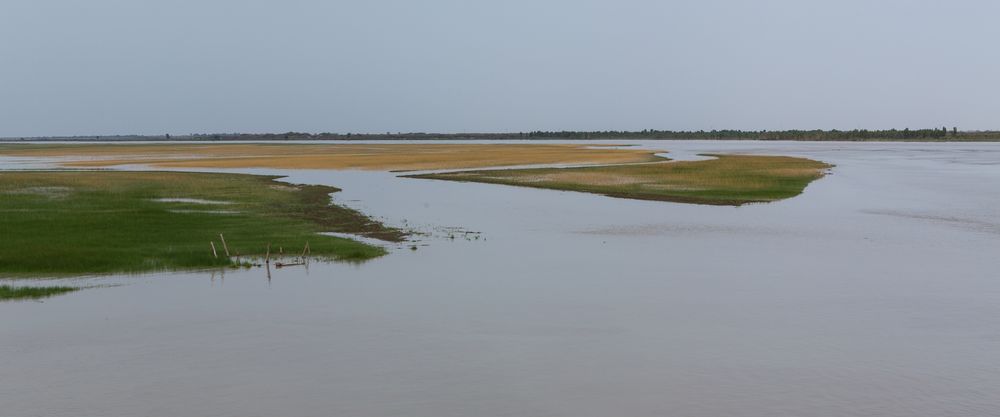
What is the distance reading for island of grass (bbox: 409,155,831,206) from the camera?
A: 4106 centimetres

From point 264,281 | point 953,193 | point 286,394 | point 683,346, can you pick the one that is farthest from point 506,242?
point 953,193

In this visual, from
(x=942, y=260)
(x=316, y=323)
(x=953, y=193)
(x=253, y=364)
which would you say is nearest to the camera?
(x=253, y=364)

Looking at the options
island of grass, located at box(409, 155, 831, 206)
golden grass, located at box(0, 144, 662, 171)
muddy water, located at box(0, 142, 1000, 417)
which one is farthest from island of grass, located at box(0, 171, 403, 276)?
golden grass, located at box(0, 144, 662, 171)

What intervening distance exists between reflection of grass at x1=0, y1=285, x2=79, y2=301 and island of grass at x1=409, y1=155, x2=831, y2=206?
26682mm

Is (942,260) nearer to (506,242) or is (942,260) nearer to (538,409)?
(506,242)

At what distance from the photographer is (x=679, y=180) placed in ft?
161

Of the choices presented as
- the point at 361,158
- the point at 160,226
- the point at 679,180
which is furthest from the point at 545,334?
the point at 361,158

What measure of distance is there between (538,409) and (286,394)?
345cm

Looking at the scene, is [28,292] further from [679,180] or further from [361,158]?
[361,158]

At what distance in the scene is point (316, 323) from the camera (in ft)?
52.0

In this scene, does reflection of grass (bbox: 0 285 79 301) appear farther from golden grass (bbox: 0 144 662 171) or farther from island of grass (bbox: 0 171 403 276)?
golden grass (bbox: 0 144 662 171)

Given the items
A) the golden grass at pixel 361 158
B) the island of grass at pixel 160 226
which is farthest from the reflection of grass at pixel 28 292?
the golden grass at pixel 361 158

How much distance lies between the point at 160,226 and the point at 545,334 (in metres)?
16.7

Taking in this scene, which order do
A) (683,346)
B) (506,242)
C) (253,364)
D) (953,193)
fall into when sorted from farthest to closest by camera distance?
(953,193) → (506,242) → (683,346) → (253,364)
